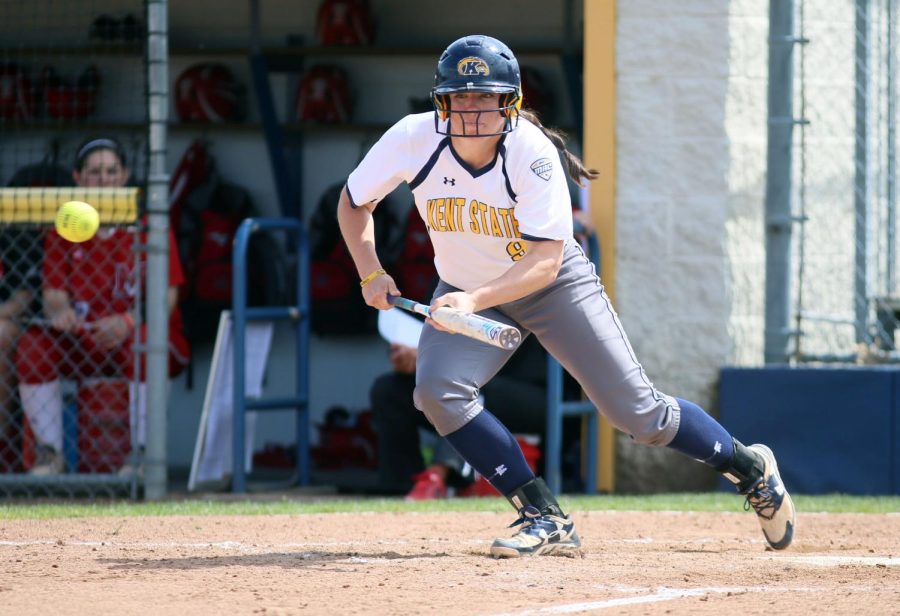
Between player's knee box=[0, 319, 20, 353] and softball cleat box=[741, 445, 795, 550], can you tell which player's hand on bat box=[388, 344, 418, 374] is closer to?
player's knee box=[0, 319, 20, 353]

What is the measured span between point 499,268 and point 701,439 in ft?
3.03

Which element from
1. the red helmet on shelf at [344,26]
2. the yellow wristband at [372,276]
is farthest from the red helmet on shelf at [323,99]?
the yellow wristband at [372,276]

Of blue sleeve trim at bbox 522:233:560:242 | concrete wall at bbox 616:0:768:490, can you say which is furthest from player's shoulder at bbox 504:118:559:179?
concrete wall at bbox 616:0:768:490

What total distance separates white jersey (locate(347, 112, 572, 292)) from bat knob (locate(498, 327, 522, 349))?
1.16 feet

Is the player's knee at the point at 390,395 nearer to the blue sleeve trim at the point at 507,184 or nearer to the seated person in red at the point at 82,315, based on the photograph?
the seated person in red at the point at 82,315

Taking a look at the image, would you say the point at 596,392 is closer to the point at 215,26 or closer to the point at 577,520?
the point at 577,520

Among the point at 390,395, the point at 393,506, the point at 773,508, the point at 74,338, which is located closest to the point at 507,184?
the point at 773,508

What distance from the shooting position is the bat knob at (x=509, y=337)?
4328 millimetres

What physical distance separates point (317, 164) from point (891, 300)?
4.06 m

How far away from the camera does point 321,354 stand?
9914 millimetres

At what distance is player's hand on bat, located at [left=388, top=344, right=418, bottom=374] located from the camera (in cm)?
748

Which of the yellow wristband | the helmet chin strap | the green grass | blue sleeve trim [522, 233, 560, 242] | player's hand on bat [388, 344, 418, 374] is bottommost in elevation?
the green grass

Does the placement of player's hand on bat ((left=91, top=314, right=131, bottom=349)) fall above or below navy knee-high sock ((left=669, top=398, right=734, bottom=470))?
above

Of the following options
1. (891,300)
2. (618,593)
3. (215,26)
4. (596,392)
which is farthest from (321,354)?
(618,593)
